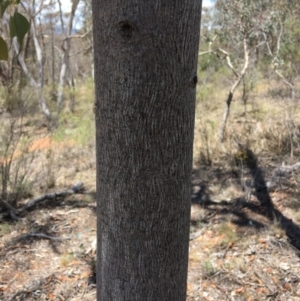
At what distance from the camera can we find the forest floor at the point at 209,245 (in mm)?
2221

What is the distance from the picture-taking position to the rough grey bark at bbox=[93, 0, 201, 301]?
70 centimetres

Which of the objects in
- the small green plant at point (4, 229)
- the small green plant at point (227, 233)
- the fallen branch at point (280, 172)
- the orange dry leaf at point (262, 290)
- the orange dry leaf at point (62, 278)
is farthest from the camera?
the fallen branch at point (280, 172)

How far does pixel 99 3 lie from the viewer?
28.6 inches

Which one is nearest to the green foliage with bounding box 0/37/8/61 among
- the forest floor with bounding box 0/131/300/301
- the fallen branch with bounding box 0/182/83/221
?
the forest floor with bounding box 0/131/300/301

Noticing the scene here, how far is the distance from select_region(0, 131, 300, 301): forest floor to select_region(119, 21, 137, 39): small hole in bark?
1.87 meters

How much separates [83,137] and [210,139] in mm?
2200

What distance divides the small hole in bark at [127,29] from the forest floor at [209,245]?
187cm

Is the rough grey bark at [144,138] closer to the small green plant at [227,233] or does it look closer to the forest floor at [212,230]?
the forest floor at [212,230]

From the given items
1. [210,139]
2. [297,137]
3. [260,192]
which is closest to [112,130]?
[260,192]

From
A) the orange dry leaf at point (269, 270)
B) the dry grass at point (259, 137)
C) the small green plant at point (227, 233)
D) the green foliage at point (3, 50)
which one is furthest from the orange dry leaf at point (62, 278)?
the dry grass at point (259, 137)

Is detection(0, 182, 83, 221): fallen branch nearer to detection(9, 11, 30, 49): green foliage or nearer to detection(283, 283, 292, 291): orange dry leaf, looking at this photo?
detection(283, 283, 292, 291): orange dry leaf

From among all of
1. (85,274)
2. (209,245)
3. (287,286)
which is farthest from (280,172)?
(85,274)

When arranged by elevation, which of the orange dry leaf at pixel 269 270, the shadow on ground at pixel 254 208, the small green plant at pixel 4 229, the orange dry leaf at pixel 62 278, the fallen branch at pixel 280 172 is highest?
the fallen branch at pixel 280 172

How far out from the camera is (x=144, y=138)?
74cm
